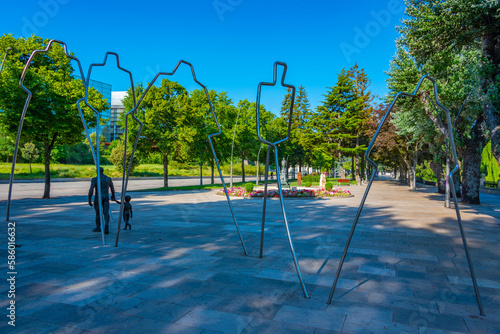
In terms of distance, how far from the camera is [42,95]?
1759cm

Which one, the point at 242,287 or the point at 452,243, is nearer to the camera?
the point at 242,287

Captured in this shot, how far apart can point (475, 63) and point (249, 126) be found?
26.9m

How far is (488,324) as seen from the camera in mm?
3684

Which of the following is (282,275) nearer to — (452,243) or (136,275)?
(136,275)

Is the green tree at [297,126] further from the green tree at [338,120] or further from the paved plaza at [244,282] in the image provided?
the paved plaza at [244,282]

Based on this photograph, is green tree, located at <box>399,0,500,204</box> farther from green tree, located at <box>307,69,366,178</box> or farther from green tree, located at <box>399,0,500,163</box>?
green tree, located at <box>307,69,366,178</box>

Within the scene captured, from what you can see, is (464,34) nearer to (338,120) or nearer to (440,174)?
(440,174)

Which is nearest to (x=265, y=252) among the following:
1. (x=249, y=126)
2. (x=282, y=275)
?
(x=282, y=275)

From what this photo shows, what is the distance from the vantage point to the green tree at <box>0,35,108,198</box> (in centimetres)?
1691

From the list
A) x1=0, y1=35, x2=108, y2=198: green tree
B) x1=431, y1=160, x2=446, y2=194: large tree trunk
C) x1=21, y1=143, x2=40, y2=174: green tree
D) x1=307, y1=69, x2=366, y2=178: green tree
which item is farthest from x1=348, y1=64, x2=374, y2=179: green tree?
x1=21, y1=143, x2=40, y2=174: green tree

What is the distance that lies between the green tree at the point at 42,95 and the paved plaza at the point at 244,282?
11.0 m

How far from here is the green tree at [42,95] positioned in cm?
1691

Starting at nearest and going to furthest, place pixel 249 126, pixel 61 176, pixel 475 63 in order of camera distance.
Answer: pixel 475 63
pixel 249 126
pixel 61 176

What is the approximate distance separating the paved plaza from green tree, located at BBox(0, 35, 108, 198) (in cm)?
1103
